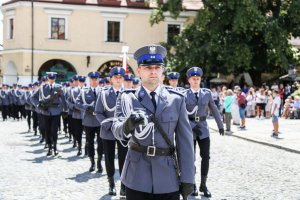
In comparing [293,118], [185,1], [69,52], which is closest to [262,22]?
[293,118]

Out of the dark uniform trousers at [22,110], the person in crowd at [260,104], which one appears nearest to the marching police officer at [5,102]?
the dark uniform trousers at [22,110]

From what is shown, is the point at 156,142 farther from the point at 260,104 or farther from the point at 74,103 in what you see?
the point at 260,104

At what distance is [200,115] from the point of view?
29.6 ft

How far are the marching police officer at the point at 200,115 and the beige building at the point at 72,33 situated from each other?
33354 mm

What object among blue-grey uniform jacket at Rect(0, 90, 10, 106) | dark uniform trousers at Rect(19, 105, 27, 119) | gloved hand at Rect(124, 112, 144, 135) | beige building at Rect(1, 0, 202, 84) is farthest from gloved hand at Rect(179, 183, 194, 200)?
beige building at Rect(1, 0, 202, 84)

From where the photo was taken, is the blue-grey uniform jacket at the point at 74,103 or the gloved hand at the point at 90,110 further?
the blue-grey uniform jacket at the point at 74,103

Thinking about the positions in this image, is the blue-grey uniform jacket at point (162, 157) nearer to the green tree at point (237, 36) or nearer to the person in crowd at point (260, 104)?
the person in crowd at point (260, 104)

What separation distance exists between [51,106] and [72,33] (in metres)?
29.7

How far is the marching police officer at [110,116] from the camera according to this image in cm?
877

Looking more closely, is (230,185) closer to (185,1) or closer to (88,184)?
(88,184)

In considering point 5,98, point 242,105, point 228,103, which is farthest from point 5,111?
point 228,103

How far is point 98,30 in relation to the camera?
141 ft

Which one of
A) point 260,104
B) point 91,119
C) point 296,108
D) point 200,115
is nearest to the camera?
point 200,115

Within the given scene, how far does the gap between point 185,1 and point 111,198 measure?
125 feet
